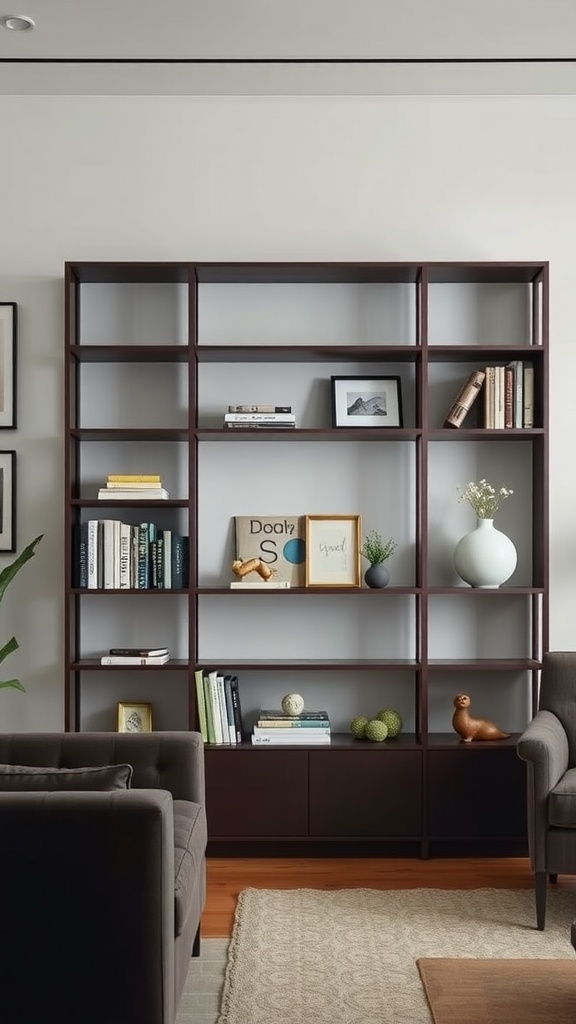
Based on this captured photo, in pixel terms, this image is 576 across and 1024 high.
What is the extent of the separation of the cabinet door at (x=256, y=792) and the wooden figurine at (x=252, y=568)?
2.28 feet

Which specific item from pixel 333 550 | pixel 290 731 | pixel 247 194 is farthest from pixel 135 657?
pixel 247 194

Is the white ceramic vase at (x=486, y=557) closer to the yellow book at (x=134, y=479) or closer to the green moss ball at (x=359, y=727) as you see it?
the green moss ball at (x=359, y=727)

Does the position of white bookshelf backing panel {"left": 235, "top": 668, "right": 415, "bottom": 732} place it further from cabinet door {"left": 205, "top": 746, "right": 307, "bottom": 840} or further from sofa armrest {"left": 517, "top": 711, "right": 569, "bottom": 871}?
sofa armrest {"left": 517, "top": 711, "right": 569, "bottom": 871}

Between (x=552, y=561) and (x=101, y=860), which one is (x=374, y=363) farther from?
(x=101, y=860)

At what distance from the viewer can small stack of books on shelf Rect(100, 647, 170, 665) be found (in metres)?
4.04

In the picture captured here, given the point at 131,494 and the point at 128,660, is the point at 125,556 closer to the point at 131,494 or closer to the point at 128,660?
the point at 131,494

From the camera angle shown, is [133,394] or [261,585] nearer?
[261,585]

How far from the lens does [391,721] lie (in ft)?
13.5

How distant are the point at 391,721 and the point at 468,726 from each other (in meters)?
0.31

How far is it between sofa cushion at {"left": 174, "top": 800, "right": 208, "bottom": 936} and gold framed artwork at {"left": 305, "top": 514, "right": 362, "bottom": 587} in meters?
1.35

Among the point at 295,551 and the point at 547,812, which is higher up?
the point at 295,551

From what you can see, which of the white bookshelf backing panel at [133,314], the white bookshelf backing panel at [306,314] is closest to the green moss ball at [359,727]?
the white bookshelf backing panel at [306,314]

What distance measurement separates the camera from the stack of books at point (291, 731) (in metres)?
4.03

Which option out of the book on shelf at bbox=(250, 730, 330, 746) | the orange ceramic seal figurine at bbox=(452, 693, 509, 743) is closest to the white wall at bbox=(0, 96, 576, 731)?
the orange ceramic seal figurine at bbox=(452, 693, 509, 743)
